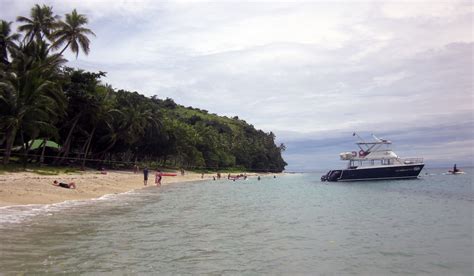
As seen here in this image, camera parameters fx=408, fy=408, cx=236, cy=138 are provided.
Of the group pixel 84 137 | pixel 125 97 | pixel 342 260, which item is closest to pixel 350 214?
pixel 342 260

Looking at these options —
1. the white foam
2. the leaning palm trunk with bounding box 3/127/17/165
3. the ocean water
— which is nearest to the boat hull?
the ocean water

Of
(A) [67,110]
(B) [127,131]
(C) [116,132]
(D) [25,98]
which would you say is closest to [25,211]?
(D) [25,98]

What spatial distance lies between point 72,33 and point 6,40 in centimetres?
812

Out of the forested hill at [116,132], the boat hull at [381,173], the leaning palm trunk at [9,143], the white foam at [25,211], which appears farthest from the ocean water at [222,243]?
the boat hull at [381,173]

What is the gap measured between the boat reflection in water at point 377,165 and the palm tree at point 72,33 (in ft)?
139

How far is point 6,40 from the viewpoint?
4491cm

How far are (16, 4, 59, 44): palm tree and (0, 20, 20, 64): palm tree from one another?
2.24 meters

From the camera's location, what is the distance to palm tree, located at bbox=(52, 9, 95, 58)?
167 ft

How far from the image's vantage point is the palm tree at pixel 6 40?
44906mm

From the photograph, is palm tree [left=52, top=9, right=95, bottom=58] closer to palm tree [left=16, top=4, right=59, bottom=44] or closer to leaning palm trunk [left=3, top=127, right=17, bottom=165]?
palm tree [left=16, top=4, right=59, bottom=44]

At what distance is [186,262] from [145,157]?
74.6 meters

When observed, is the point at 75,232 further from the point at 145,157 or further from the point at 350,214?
the point at 145,157

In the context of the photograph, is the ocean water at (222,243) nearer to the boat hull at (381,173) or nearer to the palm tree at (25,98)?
the palm tree at (25,98)

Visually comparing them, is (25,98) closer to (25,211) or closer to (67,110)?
(67,110)
